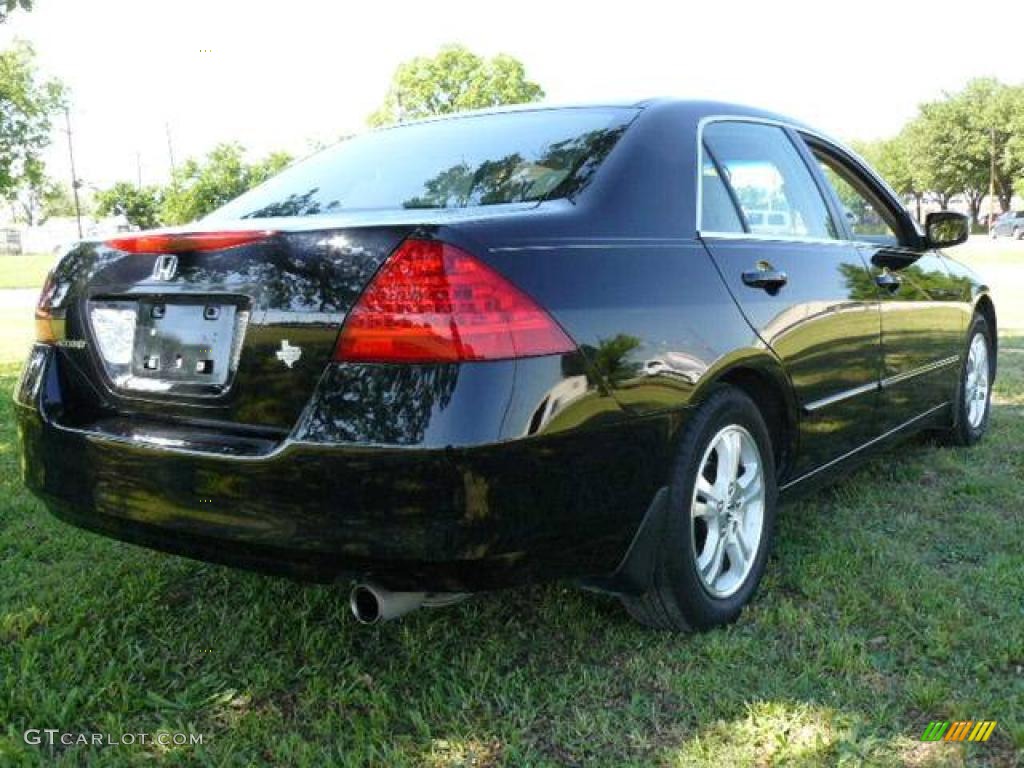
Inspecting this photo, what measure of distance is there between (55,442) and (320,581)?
2.78 feet

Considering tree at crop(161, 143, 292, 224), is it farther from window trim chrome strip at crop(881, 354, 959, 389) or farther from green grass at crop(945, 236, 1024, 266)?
window trim chrome strip at crop(881, 354, 959, 389)

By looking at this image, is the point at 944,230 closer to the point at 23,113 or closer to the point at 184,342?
the point at 184,342

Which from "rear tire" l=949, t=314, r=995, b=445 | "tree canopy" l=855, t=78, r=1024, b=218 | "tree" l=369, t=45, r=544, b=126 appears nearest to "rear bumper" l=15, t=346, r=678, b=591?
"rear tire" l=949, t=314, r=995, b=445

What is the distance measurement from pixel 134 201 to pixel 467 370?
198 feet

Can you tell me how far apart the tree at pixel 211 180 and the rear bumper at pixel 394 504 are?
136 feet

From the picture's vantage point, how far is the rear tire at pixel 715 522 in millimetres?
2506

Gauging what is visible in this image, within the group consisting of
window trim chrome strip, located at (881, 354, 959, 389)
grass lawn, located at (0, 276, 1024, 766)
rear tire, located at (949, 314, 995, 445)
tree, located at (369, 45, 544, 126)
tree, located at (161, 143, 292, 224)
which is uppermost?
tree, located at (369, 45, 544, 126)

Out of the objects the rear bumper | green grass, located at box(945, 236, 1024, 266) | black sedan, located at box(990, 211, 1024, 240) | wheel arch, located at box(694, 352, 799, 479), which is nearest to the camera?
the rear bumper

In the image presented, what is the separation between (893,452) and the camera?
4883mm

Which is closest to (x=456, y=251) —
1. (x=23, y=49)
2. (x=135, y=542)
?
(x=135, y=542)

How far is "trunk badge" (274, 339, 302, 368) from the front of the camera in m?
2.08

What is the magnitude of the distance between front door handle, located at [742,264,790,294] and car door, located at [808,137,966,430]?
882 mm

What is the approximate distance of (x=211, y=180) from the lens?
1689 inches
